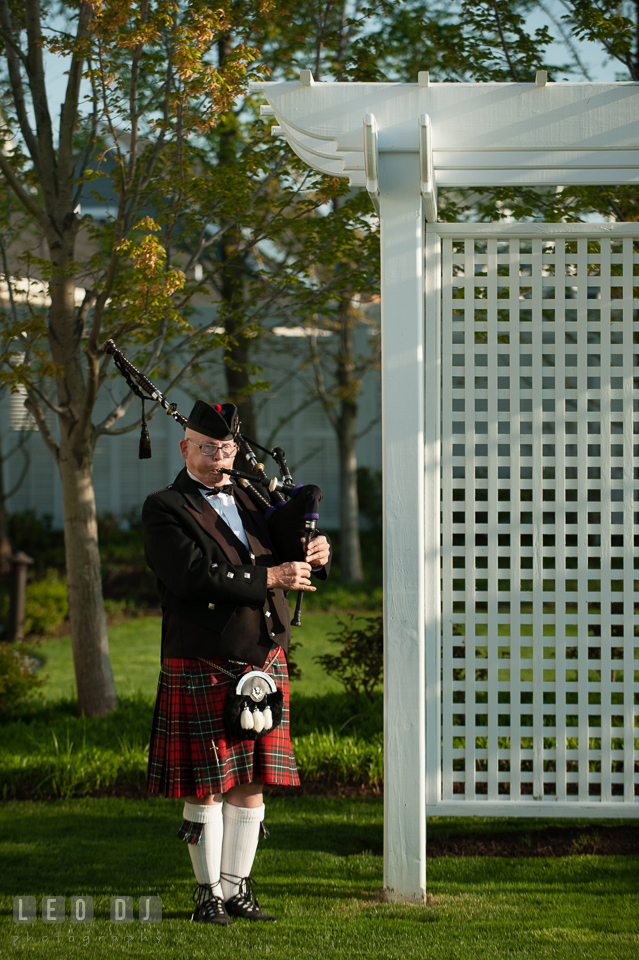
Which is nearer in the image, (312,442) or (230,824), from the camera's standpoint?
(230,824)

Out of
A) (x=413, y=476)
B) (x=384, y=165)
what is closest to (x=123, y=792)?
(x=413, y=476)

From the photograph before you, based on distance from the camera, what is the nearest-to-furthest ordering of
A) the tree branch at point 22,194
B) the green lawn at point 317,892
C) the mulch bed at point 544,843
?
1. the green lawn at point 317,892
2. the mulch bed at point 544,843
3. the tree branch at point 22,194

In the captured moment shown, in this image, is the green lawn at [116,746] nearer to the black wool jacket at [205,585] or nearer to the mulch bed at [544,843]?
the mulch bed at [544,843]

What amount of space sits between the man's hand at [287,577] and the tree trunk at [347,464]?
774 cm

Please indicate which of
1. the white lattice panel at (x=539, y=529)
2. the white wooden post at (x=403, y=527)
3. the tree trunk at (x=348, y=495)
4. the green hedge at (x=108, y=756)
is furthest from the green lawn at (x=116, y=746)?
the tree trunk at (x=348, y=495)

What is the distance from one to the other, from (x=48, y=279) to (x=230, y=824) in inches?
140

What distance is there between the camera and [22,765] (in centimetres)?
459

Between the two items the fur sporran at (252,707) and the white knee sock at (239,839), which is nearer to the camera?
the fur sporran at (252,707)

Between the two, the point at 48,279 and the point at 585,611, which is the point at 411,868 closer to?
the point at 585,611

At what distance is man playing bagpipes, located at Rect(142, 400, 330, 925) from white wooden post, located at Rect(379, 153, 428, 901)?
0.31m

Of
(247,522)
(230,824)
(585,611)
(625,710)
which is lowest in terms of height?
Answer: (230,824)

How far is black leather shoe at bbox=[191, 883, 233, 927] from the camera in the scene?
9.78ft

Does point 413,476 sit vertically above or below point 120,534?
above

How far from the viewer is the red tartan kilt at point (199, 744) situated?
2.92m
